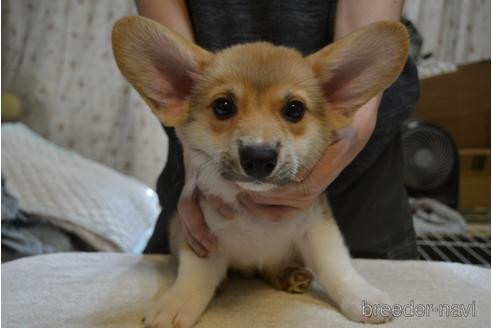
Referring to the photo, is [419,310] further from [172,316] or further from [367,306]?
[172,316]

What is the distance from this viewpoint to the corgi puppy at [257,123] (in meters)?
0.88

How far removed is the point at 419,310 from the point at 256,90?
1.87 feet

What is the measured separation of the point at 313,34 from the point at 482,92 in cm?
216

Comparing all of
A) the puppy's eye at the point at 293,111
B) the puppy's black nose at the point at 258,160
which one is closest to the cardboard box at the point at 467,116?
the puppy's eye at the point at 293,111

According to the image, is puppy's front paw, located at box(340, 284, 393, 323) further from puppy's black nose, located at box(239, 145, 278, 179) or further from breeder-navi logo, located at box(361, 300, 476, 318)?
puppy's black nose, located at box(239, 145, 278, 179)

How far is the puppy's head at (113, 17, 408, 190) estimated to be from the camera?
87 centimetres

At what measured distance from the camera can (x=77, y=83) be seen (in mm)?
3283

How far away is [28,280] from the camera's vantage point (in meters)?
1.12

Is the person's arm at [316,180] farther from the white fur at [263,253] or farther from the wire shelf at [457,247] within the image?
the wire shelf at [457,247]

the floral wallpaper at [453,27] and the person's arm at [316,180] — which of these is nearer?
the person's arm at [316,180]

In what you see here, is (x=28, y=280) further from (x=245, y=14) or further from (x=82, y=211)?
(x=82, y=211)

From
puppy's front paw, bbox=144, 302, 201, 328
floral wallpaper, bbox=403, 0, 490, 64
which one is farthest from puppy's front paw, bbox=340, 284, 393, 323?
floral wallpaper, bbox=403, 0, 490, 64

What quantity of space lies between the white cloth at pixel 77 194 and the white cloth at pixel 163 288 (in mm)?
1038

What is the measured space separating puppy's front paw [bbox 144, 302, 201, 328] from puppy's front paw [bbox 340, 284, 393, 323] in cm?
30
